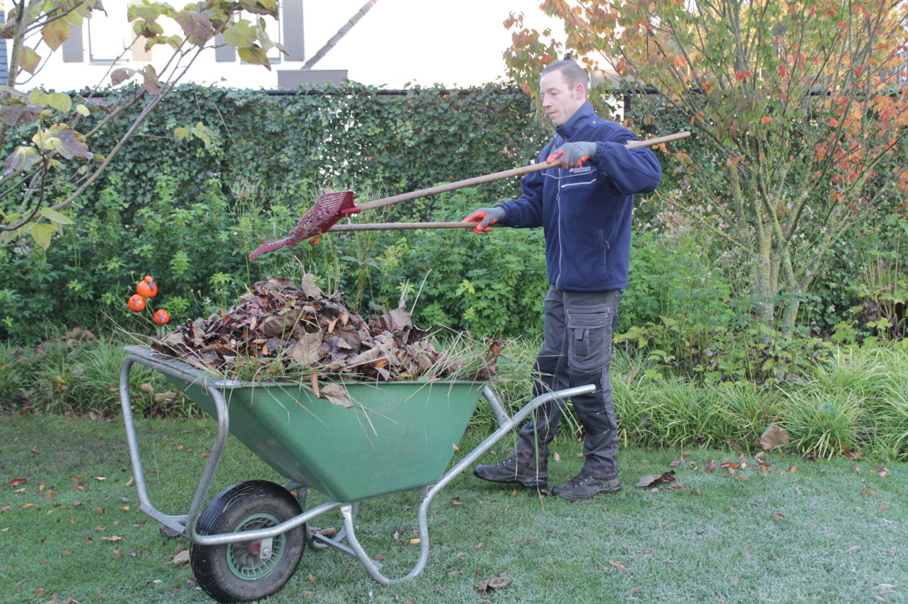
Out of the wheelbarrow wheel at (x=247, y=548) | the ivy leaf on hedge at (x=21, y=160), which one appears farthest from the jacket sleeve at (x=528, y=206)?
the ivy leaf on hedge at (x=21, y=160)

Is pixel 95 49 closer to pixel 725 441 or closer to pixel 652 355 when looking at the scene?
pixel 652 355

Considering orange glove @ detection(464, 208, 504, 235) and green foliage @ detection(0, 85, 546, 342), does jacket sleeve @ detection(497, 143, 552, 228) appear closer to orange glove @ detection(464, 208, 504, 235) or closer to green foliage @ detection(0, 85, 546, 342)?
orange glove @ detection(464, 208, 504, 235)

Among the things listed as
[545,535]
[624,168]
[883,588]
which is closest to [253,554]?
[545,535]

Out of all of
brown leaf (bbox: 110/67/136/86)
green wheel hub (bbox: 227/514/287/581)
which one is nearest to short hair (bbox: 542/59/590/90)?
brown leaf (bbox: 110/67/136/86)

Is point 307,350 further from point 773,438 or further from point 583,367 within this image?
point 773,438

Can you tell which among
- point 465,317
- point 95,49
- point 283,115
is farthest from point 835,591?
point 95,49

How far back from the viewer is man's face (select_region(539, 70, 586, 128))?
10.1ft

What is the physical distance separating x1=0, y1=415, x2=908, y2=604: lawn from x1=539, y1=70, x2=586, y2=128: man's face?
171 centimetres

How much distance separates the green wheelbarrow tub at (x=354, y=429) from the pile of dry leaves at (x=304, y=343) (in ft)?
0.20

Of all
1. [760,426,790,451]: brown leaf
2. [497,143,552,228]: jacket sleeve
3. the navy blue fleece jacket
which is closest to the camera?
the navy blue fleece jacket

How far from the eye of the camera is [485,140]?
6766 millimetres

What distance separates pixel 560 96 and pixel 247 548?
7.05 ft

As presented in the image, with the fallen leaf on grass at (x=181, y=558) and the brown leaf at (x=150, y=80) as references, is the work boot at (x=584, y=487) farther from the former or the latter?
the brown leaf at (x=150, y=80)

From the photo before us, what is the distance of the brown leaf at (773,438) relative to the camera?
3.82m
